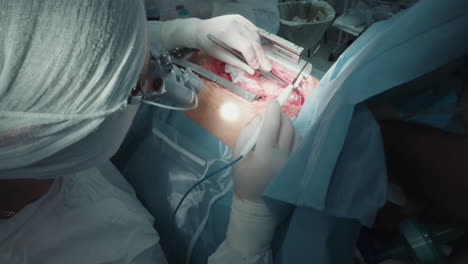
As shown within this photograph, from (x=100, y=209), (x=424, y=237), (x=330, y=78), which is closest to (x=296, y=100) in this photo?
(x=330, y=78)

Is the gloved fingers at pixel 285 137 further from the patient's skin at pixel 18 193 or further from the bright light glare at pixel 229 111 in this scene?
the patient's skin at pixel 18 193

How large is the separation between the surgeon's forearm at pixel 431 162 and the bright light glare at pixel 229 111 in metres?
0.70

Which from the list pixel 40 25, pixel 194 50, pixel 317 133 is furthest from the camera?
pixel 194 50

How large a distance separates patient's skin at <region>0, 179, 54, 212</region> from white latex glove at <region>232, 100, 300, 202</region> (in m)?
0.65

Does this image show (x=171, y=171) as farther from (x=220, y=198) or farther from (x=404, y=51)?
(x=404, y=51)

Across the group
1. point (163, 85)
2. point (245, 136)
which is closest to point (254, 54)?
point (245, 136)

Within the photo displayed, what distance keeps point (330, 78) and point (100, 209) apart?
1.04 m

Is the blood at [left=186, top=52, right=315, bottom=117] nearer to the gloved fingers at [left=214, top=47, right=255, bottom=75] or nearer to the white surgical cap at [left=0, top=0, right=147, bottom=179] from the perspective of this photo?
the gloved fingers at [left=214, top=47, right=255, bottom=75]

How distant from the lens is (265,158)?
0.95 metres

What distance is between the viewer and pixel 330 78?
1179mm

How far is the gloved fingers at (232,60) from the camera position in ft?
4.57

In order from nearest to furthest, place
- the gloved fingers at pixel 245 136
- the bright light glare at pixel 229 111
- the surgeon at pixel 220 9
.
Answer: the gloved fingers at pixel 245 136, the bright light glare at pixel 229 111, the surgeon at pixel 220 9

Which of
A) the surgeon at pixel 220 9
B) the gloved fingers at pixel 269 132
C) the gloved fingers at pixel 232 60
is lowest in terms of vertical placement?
the gloved fingers at pixel 269 132

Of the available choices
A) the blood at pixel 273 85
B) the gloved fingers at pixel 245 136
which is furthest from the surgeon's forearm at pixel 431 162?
the blood at pixel 273 85
